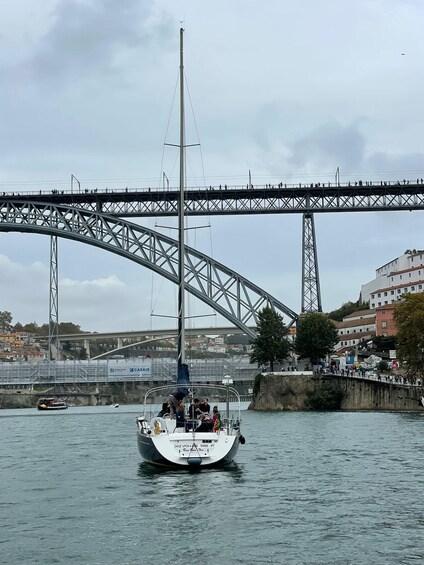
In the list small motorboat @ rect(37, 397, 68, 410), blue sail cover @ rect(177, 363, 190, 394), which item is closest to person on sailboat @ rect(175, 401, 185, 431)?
blue sail cover @ rect(177, 363, 190, 394)

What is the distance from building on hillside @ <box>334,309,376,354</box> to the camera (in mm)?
143625

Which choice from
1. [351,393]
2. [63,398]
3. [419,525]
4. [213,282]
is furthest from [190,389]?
[63,398]

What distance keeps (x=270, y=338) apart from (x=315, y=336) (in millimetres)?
4383

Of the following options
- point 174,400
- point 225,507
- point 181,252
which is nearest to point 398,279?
point 181,252

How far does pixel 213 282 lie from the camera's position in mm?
90812

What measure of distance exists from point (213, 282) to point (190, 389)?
51814mm

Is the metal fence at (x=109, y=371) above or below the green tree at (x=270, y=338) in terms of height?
below

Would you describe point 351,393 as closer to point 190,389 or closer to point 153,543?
point 190,389

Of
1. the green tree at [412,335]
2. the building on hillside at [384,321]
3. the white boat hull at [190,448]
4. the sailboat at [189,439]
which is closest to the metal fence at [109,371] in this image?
the building on hillside at [384,321]

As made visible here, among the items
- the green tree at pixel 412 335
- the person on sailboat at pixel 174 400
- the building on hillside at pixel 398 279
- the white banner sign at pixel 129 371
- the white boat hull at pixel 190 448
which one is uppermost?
the building on hillside at pixel 398 279

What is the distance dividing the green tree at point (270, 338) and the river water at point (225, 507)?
159 feet

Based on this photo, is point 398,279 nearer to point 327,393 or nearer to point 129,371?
point 129,371

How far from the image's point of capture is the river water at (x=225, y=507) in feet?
69.3

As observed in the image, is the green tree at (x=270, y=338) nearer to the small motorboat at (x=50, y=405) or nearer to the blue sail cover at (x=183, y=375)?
the small motorboat at (x=50, y=405)
